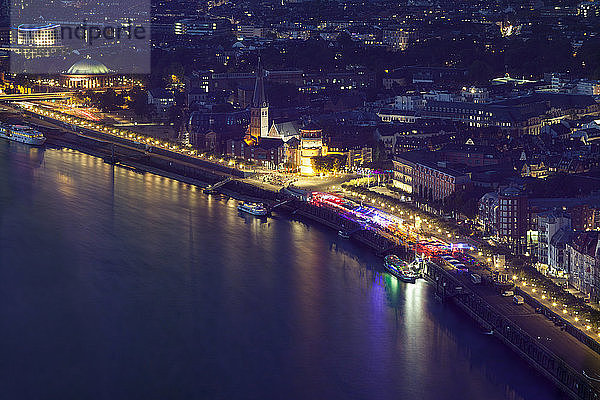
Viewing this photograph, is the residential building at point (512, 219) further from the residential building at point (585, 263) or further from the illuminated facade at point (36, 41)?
the illuminated facade at point (36, 41)

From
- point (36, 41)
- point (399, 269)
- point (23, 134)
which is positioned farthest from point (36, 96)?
point (399, 269)

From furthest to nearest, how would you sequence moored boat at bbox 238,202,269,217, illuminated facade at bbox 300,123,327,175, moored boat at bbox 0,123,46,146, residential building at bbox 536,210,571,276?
moored boat at bbox 0,123,46,146
illuminated facade at bbox 300,123,327,175
moored boat at bbox 238,202,269,217
residential building at bbox 536,210,571,276

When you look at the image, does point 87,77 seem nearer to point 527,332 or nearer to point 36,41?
point 36,41

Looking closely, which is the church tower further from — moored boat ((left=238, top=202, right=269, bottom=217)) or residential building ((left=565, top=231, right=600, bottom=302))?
residential building ((left=565, top=231, right=600, bottom=302))

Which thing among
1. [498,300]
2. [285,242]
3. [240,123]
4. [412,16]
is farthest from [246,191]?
[412,16]

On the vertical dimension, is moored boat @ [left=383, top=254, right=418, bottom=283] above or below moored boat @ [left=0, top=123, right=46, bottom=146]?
below

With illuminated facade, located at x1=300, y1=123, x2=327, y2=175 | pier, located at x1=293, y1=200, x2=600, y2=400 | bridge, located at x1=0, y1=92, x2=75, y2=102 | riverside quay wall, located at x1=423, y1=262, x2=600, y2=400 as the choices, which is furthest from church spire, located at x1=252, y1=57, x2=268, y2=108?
riverside quay wall, located at x1=423, y1=262, x2=600, y2=400

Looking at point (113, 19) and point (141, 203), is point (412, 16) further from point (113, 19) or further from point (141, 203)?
point (141, 203)
